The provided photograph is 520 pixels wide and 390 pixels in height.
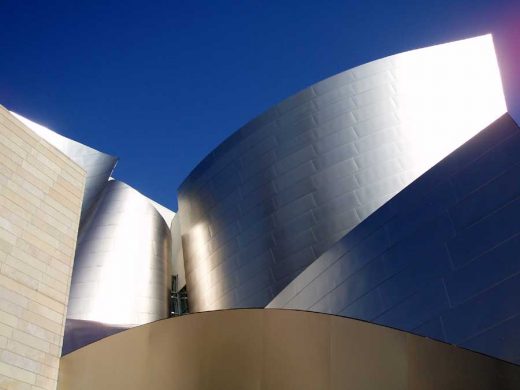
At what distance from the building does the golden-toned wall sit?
0.01 meters

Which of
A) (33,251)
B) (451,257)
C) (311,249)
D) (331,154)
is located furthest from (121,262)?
(33,251)

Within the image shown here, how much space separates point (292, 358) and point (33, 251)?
3284 mm

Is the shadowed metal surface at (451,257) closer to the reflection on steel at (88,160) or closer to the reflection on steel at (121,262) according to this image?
the reflection on steel at (121,262)

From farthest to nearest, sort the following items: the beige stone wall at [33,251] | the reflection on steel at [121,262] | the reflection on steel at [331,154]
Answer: the reflection on steel at [121,262] < the reflection on steel at [331,154] < the beige stone wall at [33,251]

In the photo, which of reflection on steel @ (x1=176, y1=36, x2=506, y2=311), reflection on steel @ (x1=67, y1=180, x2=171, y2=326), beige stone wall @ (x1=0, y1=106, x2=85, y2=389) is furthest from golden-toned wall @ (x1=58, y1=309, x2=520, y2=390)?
reflection on steel @ (x1=67, y1=180, x2=171, y2=326)

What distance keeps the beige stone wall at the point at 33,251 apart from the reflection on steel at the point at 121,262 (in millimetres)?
11969

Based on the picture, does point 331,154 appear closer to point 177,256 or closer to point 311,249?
point 311,249

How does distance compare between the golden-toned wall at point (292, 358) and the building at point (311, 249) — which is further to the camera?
the building at point (311, 249)

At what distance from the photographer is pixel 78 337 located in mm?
15469

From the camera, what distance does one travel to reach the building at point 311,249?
18.9 feet

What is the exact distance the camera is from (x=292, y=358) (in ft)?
18.6

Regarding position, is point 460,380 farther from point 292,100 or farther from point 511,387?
point 292,100

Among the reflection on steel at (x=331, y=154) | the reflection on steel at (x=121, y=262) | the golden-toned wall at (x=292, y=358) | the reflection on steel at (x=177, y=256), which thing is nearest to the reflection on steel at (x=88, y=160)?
the reflection on steel at (x=121, y=262)

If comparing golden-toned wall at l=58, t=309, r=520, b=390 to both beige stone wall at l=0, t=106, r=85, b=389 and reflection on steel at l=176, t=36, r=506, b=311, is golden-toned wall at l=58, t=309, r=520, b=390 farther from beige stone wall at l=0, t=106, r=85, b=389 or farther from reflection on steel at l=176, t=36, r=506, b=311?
reflection on steel at l=176, t=36, r=506, b=311
